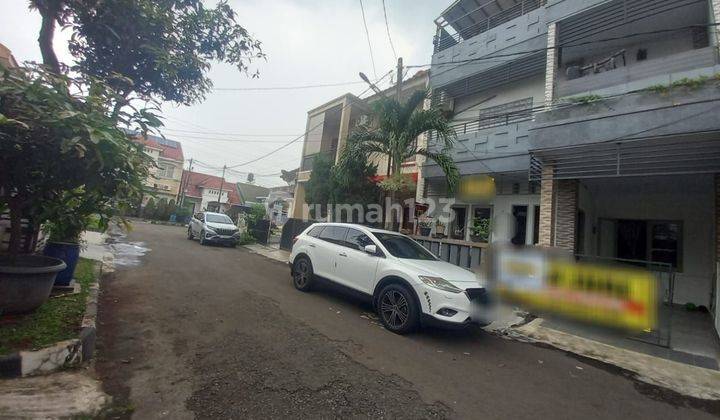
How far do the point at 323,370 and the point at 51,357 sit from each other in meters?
2.64

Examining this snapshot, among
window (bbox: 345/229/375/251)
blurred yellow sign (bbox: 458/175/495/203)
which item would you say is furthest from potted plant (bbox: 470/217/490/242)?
window (bbox: 345/229/375/251)

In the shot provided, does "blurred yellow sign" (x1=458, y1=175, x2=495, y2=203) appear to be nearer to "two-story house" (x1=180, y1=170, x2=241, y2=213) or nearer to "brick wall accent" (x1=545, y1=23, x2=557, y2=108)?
"brick wall accent" (x1=545, y1=23, x2=557, y2=108)

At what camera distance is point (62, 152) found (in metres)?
3.17

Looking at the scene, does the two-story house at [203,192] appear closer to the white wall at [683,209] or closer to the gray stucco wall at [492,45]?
the gray stucco wall at [492,45]

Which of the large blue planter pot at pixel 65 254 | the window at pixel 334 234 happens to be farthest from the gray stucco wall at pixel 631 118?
the large blue planter pot at pixel 65 254

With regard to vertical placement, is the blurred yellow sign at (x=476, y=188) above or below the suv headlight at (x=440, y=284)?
above

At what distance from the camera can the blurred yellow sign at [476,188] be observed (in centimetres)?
1084

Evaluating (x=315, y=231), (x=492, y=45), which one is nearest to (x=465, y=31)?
(x=492, y=45)

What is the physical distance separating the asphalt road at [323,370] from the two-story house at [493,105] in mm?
5914

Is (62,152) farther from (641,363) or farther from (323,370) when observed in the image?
(641,363)

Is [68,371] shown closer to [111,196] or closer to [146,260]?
[111,196]

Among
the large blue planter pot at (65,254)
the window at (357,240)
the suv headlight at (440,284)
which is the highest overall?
the window at (357,240)

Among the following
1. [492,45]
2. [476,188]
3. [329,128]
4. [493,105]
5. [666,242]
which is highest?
[492,45]

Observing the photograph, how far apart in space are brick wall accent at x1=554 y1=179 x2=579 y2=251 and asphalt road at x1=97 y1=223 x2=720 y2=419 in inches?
153
